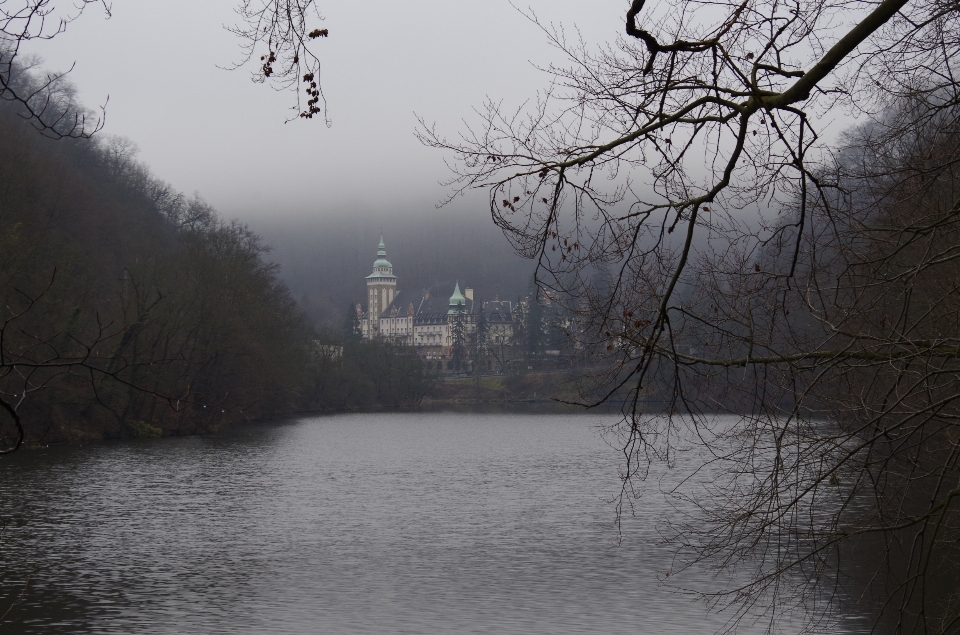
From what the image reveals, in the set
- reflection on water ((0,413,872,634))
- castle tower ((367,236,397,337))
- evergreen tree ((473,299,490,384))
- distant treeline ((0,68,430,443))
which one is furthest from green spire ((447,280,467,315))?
reflection on water ((0,413,872,634))

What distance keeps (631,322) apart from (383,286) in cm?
18014

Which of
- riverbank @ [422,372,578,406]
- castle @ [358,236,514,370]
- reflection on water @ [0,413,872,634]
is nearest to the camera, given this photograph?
reflection on water @ [0,413,872,634]

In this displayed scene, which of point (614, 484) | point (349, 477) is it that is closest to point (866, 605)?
point (614, 484)

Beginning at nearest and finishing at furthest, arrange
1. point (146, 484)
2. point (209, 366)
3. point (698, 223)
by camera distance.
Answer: point (698, 223)
point (146, 484)
point (209, 366)

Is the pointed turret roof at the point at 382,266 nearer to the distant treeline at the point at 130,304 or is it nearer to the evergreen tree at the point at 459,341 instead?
the evergreen tree at the point at 459,341

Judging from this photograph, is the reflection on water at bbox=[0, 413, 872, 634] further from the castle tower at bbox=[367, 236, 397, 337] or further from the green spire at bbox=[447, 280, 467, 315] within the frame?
the castle tower at bbox=[367, 236, 397, 337]

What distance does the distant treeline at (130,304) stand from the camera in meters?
29.0

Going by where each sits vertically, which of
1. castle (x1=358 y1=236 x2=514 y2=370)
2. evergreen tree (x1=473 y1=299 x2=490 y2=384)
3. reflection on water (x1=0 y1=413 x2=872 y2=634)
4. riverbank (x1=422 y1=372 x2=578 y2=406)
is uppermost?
castle (x1=358 y1=236 x2=514 y2=370)

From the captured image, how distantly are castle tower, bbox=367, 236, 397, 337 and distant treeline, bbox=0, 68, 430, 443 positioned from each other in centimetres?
11919

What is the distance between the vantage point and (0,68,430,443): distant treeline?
95.1 feet

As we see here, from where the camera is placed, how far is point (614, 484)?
26.0 meters

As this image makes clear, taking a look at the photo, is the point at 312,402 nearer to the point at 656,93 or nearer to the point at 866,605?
the point at 866,605

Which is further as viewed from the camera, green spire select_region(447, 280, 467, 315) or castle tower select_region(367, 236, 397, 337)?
castle tower select_region(367, 236, 397, 337)

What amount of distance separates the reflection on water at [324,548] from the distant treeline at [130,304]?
103 inches
